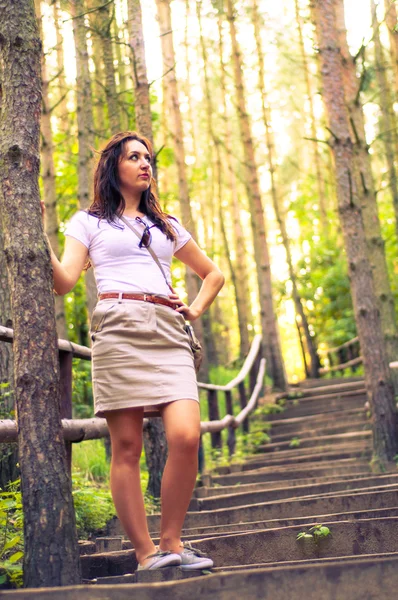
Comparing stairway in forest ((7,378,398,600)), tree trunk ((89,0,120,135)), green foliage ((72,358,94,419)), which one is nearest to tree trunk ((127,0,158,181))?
tree trunk ((89,0,120,135))

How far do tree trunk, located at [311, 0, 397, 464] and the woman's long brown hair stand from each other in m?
5.12

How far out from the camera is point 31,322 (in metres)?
3.18

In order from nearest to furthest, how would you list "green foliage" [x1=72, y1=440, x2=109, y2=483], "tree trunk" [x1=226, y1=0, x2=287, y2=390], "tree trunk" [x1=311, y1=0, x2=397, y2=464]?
"green foliage" [x1=72, y1=440, x2=109, y2=483] → "tree trunk" [x1=311, y1=0, x2=397, y2=464] → "tree trunk" [x1=226, y1=0, x2=287, y2=390]

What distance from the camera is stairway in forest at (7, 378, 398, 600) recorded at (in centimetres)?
261

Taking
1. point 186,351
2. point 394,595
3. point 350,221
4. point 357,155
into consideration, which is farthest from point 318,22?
point 394,595

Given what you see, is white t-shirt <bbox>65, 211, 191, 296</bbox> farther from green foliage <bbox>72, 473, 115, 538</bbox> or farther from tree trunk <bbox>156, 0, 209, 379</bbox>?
tree trunk <bbox>156, 0, 209, 379</bbox>

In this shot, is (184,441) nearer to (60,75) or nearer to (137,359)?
(137,359)

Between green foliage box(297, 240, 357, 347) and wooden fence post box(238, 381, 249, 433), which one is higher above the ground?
green foliage box(297, 240, 357, 347)

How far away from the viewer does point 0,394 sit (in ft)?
16.3

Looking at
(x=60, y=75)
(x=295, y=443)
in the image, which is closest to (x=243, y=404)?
(x=295, y=443)

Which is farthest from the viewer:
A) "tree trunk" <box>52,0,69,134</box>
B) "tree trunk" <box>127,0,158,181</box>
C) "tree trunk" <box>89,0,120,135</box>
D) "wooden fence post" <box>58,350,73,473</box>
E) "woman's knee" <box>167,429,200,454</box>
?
"tree trunk" <box>52,0,69,134</box>

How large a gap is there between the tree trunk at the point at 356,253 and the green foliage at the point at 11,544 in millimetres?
4799

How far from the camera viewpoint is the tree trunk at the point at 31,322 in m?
3.00

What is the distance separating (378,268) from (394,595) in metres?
10.4
